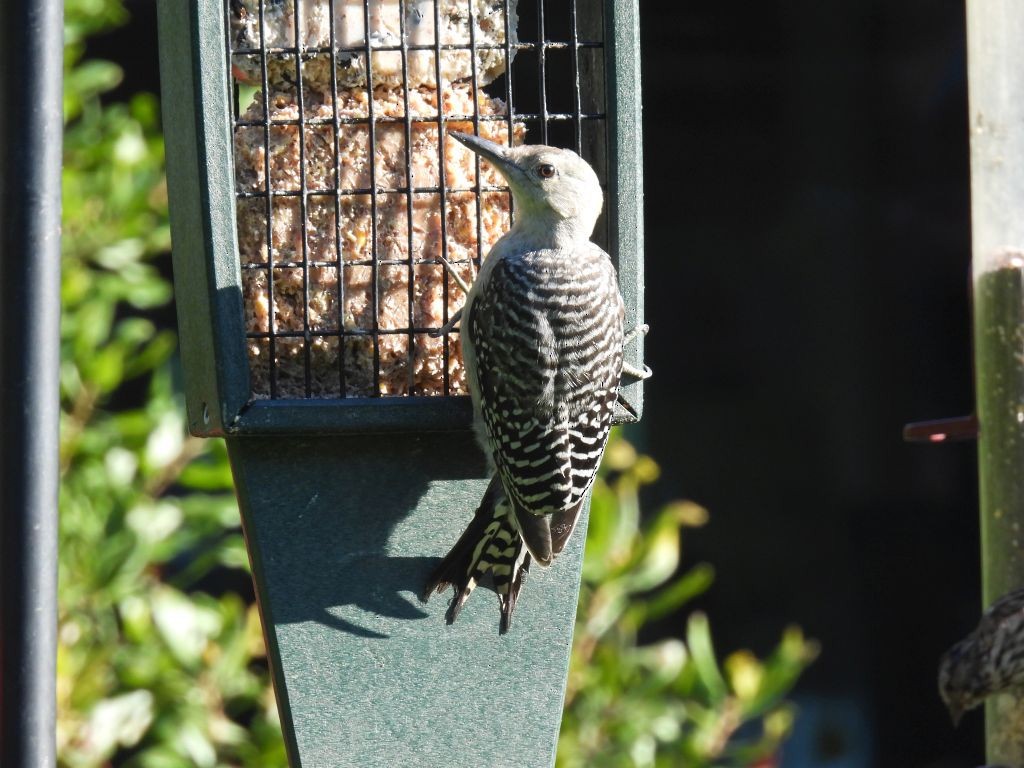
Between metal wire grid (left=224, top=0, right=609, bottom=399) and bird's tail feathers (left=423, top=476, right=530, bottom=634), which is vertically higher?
metal wire grid (left=224, top=0, right=609, bottom=399)

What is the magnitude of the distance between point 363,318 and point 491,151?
0.37 meters

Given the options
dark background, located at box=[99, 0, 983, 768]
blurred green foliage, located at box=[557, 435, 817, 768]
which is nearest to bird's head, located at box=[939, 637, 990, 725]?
blurred green foliage, located at box=[557, 435, 817, 768]

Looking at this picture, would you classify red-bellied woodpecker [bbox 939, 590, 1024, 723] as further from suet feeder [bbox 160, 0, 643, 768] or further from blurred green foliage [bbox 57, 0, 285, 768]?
blurred green foliage [bbox 57, 0, 285, 768]

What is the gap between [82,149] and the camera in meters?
4.24

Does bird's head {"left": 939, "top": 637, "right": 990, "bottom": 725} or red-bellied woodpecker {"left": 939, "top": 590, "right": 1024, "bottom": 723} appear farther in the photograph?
bird's head {"left": 939, "top": 637, "right": 990, "bottom": 725}

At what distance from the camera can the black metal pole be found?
202cm

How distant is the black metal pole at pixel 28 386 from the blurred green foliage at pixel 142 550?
2.05 meters

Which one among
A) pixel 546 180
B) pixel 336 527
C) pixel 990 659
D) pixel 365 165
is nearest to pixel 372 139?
pixel 365 165

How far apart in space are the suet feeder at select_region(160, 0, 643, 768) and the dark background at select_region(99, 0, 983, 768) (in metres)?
2.85

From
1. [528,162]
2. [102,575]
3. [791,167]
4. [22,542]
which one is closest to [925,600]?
[791,167]

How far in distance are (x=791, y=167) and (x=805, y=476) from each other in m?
1.13

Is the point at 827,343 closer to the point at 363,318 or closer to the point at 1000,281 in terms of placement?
the point at 1000,281

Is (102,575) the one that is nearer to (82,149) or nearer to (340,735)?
(82,149)

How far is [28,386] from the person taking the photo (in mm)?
2031
